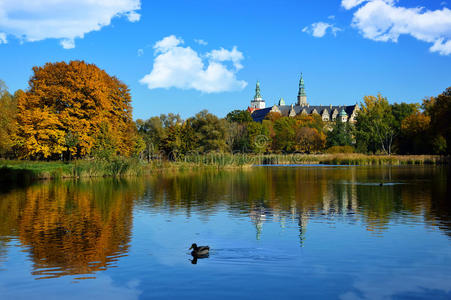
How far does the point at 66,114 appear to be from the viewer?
1930 inches

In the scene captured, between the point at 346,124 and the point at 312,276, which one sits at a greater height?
the point at 346,124

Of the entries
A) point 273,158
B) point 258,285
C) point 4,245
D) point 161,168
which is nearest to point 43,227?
point 4,245

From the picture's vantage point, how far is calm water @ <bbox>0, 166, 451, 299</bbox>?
10680mm

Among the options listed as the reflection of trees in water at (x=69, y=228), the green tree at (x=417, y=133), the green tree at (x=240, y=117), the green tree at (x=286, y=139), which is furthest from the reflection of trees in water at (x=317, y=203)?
the green tree at (x=286, y=139)

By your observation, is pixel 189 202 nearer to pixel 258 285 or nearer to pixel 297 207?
pixel 297 207

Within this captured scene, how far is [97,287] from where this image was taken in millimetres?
10828

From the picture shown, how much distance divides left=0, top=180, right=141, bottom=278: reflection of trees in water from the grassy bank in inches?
549

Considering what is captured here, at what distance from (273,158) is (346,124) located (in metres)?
39.0

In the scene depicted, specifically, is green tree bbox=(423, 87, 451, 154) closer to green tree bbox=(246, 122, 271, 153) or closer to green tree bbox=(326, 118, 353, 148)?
green tree bbox=(326, 118, 353, 148)

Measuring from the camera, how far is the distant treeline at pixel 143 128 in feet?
162

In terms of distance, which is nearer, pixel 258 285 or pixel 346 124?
pixel 258 285

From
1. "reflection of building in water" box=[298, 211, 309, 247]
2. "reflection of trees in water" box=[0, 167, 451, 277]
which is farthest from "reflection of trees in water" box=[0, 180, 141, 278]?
"reflection of building in water" box=[298, 211, 309, 247]

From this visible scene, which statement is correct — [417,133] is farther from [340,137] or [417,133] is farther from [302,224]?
[302,224]

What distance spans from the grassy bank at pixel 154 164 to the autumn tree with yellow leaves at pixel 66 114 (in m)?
1.85
